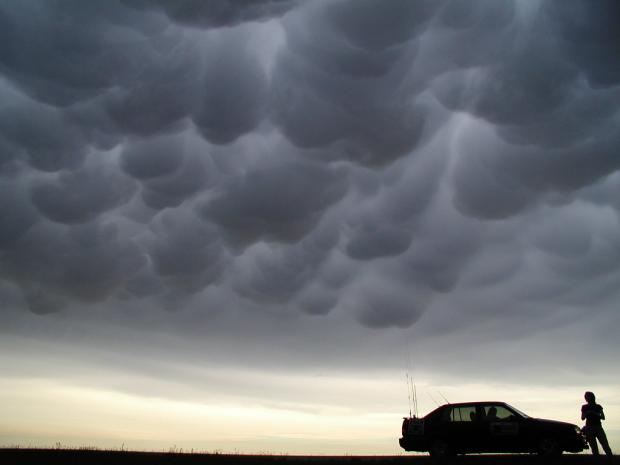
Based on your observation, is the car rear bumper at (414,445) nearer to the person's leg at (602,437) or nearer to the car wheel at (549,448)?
the car wheel at (549,448)

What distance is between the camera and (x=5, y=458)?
14.7 m

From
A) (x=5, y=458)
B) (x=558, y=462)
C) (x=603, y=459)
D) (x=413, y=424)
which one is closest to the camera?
(x=558, y=462)

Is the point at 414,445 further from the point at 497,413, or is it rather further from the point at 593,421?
Result: the point at 593,421

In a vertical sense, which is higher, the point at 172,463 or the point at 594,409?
the point at 594,409

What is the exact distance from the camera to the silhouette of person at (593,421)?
1445 centimetres

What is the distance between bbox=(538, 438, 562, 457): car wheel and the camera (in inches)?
575

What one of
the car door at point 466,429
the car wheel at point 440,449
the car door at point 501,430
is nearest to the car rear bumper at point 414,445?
the car wheel at point 440,449

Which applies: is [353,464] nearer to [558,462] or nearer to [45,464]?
[558,462]

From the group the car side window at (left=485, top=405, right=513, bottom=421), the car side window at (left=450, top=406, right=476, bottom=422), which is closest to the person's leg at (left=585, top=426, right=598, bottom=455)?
the car side window at (left=485, top=405, right=513, bottom=421)

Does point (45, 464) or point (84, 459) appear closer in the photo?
point (45, 464)

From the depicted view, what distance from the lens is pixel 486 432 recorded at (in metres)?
15.3

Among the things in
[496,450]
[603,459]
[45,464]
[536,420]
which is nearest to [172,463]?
[45,464]

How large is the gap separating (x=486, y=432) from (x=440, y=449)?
60.1 inches

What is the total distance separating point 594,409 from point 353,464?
23.4 ft
